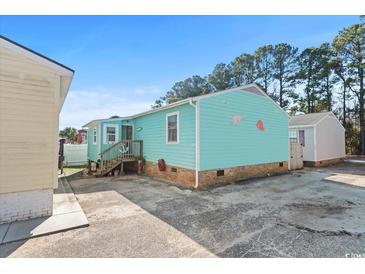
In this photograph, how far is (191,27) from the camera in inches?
217

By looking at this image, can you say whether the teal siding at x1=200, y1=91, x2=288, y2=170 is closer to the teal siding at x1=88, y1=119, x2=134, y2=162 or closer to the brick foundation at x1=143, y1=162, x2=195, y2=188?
the brick foundation at x1=143, y1=162, x2=195, y2=188

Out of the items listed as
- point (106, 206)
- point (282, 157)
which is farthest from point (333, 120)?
point (106, 206)

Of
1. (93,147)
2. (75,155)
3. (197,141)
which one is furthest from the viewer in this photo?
(75,155)

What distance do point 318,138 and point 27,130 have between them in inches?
599

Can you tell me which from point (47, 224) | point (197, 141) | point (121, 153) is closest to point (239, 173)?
point (197, 141)

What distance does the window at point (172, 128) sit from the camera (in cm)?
835

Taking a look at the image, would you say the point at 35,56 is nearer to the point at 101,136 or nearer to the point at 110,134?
the point at 101,136

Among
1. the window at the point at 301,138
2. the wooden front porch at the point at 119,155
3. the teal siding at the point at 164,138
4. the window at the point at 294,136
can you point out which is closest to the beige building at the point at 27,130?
the teal siding at the point at 164,138

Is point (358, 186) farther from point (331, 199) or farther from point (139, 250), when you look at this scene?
point (139, 250)

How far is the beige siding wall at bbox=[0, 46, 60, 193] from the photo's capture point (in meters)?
4.23

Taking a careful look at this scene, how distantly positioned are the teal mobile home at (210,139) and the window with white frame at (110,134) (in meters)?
0.06

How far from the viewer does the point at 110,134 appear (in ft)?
38.8

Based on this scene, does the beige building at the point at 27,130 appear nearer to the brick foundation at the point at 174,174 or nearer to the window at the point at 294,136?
the brick foundation at the point at 174,174

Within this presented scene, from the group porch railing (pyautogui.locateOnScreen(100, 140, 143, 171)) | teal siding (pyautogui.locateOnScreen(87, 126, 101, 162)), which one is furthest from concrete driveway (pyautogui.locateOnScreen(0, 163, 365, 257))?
teal siding (pyautogui.locateOnScreen(87, 126, 101, 162))
